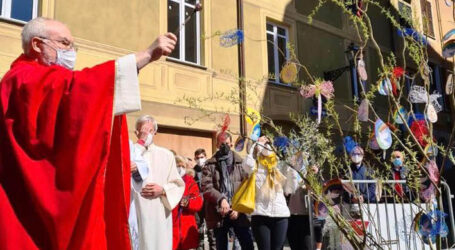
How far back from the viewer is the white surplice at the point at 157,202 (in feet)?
14.3

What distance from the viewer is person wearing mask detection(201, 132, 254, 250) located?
5.57m

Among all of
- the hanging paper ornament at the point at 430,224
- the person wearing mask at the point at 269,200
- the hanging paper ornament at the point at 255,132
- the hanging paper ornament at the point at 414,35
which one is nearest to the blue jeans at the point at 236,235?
the person wearing mask at the point at 269,200

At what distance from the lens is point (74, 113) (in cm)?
213

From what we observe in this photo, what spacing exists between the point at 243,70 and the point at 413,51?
8839mm

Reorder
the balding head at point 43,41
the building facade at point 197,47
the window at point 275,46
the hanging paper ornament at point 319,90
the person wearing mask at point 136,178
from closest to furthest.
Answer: the balding head at point 43,41 → the hanging paper ornament at point 319,90 → the person wearing mask at point 136,178 → the building facade at point 197,47 → the window at point 275,46

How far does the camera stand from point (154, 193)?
4367mm

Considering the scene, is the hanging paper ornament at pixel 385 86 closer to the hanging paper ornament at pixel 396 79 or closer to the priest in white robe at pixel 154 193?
the hanging paper ornament at pixel 396 79

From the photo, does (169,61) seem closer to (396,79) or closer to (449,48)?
(396,79)

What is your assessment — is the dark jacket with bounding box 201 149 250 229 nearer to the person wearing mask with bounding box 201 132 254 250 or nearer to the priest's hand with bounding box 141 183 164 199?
the person wearing mask with bounding box 201 132 254 250

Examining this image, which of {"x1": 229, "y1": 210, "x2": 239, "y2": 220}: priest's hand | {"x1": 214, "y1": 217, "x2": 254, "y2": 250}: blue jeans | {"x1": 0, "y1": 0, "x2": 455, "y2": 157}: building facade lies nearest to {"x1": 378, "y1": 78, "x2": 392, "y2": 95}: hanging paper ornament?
{"x1": 229, "y1": 210, "x2": 239, "y2": 220}: priest's hand

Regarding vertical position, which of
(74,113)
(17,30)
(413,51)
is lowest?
(74,113)

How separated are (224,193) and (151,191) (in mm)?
1600

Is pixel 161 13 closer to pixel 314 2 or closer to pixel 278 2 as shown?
pixel 278 2

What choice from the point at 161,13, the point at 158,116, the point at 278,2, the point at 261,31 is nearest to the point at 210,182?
the point at 158,116
